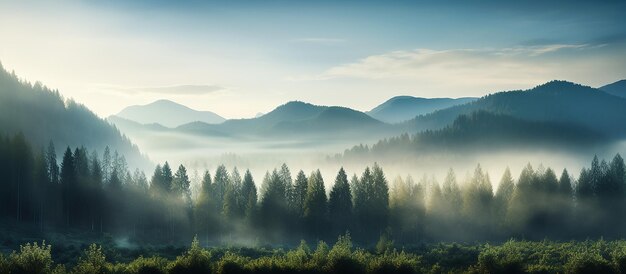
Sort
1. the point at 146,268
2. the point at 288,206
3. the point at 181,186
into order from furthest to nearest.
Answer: the point at 181,186, the point at 288,206, the point at 146,268

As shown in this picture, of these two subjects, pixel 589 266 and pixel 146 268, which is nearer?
pixel 146 268

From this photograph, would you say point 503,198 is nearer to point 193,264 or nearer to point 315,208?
point 315,208

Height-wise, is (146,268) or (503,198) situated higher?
(146,268)

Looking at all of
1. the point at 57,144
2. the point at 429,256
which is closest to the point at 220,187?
the point at 429,256

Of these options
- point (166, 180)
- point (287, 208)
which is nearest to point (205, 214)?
point (166, 180)

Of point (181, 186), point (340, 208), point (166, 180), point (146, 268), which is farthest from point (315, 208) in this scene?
point (146, 268)

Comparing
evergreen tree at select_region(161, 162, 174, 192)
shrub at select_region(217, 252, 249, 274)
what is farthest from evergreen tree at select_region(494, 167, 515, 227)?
shrub at select_region(217, 252, 249, 274)

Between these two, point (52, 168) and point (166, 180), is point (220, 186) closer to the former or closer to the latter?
point (166, 180)

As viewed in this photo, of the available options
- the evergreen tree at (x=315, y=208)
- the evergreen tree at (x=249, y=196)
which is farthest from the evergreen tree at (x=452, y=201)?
the evergreen tree at (x=249, y=196)

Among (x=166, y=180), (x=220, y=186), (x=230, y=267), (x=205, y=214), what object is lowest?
(x=205, y=214)

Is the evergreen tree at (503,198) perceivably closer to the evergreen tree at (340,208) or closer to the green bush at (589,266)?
the evergreen tree at (340,208)

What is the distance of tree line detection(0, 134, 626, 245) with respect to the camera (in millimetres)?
89312

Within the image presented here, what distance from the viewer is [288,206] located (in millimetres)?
92438

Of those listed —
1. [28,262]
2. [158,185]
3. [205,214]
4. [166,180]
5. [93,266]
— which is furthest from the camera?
[166,180]
